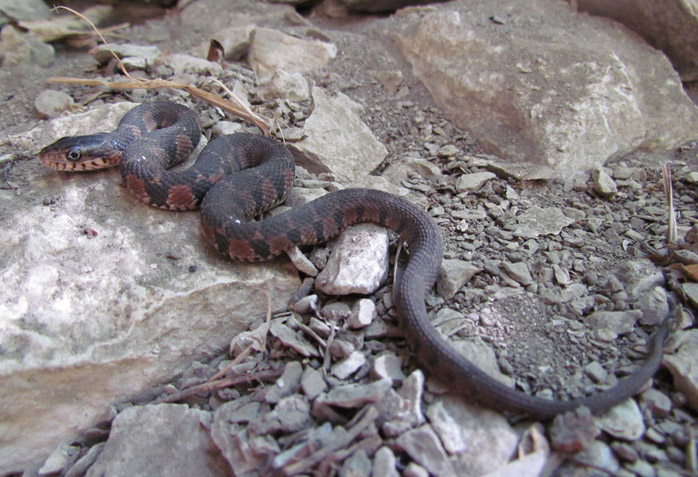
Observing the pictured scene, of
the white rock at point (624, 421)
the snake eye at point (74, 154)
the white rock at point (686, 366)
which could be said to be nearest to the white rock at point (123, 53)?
the snake eye at point (74, 154)

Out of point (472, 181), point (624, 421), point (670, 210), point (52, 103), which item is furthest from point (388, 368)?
point (52, 103)

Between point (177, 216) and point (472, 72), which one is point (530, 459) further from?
point (472, 72)

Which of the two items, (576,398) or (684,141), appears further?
(684,141)

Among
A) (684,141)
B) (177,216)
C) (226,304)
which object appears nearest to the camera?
(226,304)

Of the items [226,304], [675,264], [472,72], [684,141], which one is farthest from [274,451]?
[684,141]

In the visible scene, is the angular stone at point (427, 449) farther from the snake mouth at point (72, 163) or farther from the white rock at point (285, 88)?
the white rock at point (285, 88)

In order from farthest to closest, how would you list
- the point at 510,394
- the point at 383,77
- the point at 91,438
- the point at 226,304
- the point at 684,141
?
the point at 383,77
the point at 684,141
the point at 226,304
the point at 91,438
the point at 510,394
